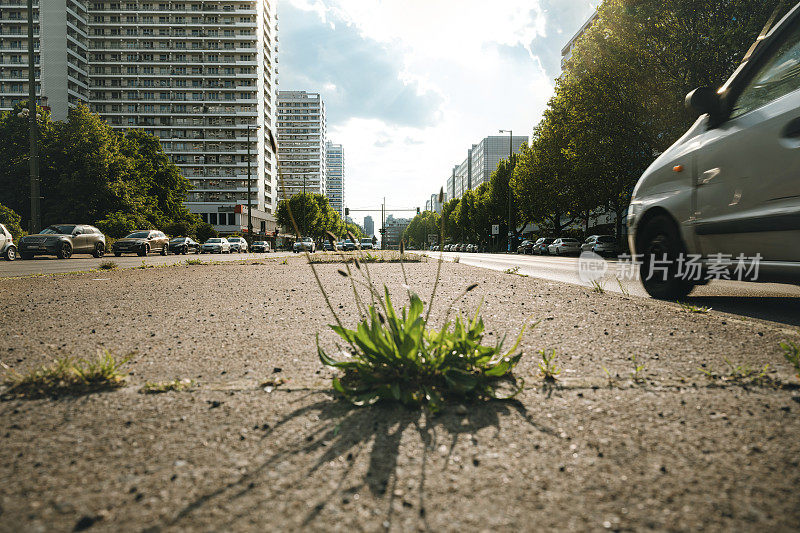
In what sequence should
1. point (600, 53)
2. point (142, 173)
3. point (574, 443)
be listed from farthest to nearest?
point (142, 173), point (600, 53), point (574, 443)

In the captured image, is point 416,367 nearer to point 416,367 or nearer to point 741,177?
point 416,367

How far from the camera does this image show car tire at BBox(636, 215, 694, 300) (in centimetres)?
528

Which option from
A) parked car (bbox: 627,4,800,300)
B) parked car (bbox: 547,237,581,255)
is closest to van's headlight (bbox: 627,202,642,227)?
parked car (bbox: 627,4,800,300)

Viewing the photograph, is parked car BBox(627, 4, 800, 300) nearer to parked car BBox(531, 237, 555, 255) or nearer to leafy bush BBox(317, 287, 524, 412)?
leafy bush BBox(317, 287, 524, 412)

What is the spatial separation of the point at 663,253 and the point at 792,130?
6.56 ft

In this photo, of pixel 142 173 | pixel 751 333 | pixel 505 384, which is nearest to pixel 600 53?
pixel 751 333

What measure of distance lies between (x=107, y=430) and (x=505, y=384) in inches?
66.0

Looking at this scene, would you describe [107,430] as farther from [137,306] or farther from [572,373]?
[137,306]

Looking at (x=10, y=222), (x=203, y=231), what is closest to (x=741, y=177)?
(x=10, y=222)

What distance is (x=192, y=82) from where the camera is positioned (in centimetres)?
8862

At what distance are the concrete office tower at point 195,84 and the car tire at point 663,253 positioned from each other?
3367 inches

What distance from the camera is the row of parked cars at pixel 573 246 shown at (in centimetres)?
3016

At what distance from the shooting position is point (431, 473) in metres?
1.43

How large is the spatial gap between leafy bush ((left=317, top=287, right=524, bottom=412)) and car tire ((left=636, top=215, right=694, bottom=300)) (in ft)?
13.0
